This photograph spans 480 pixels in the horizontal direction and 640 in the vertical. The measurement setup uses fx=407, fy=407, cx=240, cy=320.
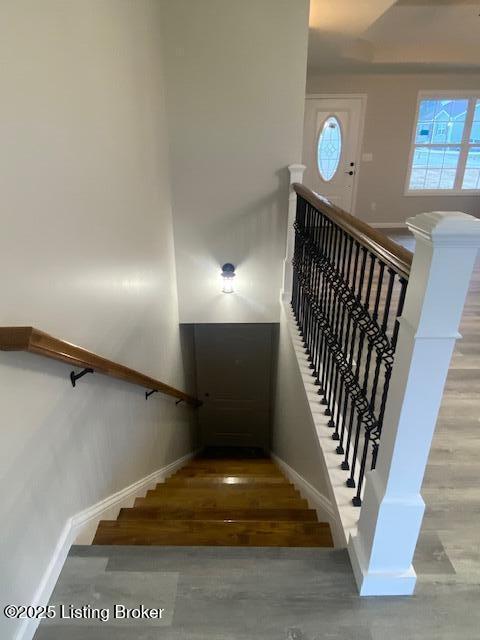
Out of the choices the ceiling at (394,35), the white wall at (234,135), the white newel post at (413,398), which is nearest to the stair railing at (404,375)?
the white newel post at (413,398)

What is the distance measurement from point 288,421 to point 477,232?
9.20 ft

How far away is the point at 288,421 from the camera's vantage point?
3.50 metres

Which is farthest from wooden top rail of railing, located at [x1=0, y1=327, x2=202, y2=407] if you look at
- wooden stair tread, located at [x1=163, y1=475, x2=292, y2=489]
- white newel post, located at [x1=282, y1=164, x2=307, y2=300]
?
white newel post, located at [x1=282, y1=164, x2=307, y2=300]

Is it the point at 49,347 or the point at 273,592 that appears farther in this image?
the point at 273,592

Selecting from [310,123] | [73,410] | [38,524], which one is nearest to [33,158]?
[73,410]

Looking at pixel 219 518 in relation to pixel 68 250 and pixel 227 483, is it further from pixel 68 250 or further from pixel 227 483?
pixel 68 250

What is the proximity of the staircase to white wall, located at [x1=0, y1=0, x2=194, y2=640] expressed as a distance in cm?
20

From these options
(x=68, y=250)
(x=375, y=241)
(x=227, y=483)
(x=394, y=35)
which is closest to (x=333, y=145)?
(x=394, y=35)

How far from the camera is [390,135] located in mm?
6164

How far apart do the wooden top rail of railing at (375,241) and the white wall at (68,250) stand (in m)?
1.06

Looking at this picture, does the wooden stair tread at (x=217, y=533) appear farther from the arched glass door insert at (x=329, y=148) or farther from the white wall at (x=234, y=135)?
the arched glass door insert at (x=329, y=148)

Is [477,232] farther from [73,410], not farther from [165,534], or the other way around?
[165,534]

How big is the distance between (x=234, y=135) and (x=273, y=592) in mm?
3180

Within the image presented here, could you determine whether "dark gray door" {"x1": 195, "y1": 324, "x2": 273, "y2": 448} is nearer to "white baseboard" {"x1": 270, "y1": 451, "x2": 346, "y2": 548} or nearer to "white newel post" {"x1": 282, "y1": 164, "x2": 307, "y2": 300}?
"white newel post" {"x1": 282, "y1": 164, "x2": 307, "y2": 300}
